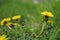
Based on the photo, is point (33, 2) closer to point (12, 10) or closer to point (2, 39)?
point (12, 10)

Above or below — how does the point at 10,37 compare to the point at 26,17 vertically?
below

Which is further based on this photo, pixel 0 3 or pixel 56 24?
pixel 0 3

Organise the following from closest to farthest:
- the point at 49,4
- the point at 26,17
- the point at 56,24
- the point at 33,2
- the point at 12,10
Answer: the point at 56,24 → the point at 49,4 → the point at 26,17 → the point at 12,10 → the point at 33,2

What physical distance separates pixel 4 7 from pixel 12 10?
0.48m

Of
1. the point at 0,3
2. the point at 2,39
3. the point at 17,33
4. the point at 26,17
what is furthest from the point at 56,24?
the point at 0,3

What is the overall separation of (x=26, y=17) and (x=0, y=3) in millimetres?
1449

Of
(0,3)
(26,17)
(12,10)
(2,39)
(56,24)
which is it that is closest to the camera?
(2,39)

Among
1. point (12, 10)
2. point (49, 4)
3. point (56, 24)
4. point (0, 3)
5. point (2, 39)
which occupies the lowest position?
point (2, 39)

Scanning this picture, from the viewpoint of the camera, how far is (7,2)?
6320 millimetres

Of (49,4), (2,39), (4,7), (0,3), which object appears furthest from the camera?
(0,3)

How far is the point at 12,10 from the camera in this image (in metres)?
5.30

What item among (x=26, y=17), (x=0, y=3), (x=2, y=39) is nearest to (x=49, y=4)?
(x=26, y=17)

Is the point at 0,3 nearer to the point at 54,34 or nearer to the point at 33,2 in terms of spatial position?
the point at 33,2

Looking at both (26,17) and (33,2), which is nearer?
(26,17)
